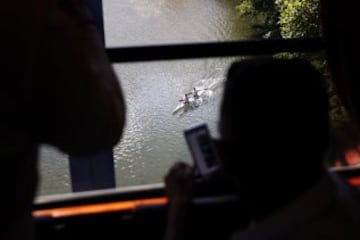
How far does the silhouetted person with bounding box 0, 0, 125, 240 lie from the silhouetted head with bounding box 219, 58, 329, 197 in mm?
201

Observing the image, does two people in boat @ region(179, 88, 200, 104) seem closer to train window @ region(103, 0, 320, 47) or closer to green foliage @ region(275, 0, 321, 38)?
train window @ region(103, 0, 320, 47)

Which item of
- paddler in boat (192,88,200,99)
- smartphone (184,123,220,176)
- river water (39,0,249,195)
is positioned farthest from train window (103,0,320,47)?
smartphone (184,123,220,176)

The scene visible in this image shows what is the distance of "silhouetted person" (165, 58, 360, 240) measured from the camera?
878 mm

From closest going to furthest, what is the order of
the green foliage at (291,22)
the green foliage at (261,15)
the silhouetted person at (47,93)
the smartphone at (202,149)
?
the silhouetted person at (47,93)
the smartphone at (202,149)
the green foliage at (291,22)
the green foliage at (261,15)

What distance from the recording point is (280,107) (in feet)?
2.89

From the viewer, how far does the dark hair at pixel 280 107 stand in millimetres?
879

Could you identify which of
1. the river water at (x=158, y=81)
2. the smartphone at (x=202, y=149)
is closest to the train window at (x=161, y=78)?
the river water at (x=158, y=81)

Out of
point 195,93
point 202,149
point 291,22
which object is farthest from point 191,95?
point 202,149

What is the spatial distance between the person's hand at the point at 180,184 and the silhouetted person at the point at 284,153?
15 centimetres

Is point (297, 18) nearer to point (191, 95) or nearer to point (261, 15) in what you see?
point (261, 15)

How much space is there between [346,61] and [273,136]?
91 centimetres

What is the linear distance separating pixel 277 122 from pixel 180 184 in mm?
250

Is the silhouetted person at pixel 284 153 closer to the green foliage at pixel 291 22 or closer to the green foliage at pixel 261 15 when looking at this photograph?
the green foliage at pixel 291 22

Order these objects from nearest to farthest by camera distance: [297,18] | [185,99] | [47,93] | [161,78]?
[47,93], [161,78], [185,99], [297,18]
